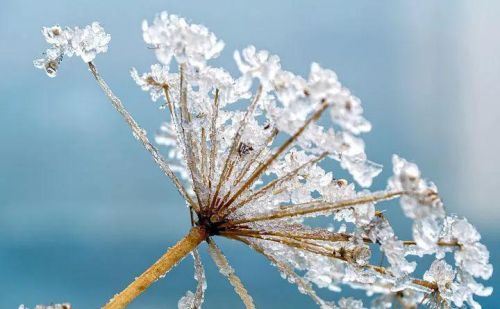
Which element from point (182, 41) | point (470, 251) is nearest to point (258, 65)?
point (182, 41)

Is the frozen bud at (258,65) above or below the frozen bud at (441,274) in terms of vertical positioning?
above

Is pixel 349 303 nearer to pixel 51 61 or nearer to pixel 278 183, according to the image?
pixel 278 183

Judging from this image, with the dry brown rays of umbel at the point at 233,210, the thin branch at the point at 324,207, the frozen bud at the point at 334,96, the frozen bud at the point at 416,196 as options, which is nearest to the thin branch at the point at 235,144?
the dry brown rays of umbel at the point at 233,210

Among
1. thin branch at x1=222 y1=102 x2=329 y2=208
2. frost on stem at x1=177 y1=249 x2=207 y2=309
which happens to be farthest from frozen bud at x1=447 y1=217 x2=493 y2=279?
frost on stem at x1=177 y1=249 x2=207 y2=309

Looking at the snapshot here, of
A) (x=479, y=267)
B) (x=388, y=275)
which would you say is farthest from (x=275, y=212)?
(x=479, y=267)

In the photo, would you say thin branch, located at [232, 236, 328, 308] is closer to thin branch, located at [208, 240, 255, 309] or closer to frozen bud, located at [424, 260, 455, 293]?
thin branch, located at [208, 240, 255, 309]

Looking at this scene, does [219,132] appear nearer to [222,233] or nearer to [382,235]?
[222,233]

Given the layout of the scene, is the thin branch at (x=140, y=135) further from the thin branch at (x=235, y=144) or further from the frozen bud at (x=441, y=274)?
the frozen bud at (x=441, y=274)

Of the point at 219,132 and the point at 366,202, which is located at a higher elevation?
the point at 219,132
